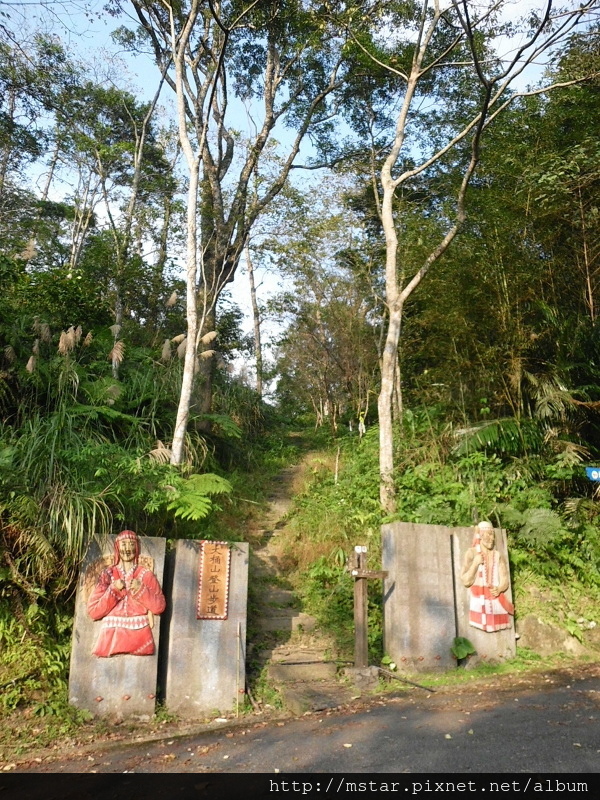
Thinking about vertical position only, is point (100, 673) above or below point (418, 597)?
below

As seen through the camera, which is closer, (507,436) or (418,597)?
(418,597)

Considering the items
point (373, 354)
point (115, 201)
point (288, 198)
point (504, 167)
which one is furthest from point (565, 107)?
point (115, 201)

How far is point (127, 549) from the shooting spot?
20.4 feet

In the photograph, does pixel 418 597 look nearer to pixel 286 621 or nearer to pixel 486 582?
pixel 486 582

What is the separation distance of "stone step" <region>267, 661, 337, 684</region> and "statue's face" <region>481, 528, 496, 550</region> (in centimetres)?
240

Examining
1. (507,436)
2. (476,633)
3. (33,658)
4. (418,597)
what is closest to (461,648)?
(476,633)

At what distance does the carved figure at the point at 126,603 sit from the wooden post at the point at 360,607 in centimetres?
221

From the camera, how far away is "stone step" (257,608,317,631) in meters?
8.05

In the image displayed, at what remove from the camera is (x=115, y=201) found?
17391 millimetres

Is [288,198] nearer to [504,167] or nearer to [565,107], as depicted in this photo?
[504,167]

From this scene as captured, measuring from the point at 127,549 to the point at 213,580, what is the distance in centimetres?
99

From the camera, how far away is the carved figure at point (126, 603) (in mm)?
5973

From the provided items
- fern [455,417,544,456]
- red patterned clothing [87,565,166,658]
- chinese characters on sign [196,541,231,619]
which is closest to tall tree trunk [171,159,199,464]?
chinese characters on sign [196,541,231,619]

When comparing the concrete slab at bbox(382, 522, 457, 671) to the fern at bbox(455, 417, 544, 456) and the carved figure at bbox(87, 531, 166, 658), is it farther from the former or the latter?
the carved figure at bbox(87, 531, 166, 658)
